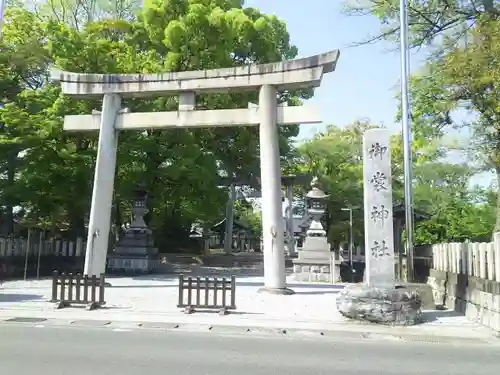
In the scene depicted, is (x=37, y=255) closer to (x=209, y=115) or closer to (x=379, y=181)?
(x=209, y=115)

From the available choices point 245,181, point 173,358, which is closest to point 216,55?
point 245,181

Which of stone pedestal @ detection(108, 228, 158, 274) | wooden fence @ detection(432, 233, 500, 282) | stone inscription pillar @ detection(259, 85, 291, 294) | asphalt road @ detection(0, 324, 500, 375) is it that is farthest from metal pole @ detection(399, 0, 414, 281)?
stone pedestal @ detection(108, 228, 158, 274)

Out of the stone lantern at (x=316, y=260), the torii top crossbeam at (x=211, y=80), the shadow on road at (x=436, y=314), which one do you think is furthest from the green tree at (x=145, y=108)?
the shadow on road at (x=436, y=314)

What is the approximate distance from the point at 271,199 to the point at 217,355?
8.34 m

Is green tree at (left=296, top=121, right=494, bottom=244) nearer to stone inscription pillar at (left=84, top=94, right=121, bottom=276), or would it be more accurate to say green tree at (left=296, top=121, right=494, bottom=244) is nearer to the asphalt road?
stone inscription pillar at (left=84, top=94, right=121, bottom=276)

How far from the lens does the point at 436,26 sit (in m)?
18.4

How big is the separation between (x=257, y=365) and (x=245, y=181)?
2356 centimetres

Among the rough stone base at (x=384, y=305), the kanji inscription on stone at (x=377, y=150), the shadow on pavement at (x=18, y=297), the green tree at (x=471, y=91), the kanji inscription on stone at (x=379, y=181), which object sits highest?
the green tree at (x=471, y=91)

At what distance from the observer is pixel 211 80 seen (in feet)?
54.4

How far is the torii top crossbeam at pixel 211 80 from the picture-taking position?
1555 centimetres

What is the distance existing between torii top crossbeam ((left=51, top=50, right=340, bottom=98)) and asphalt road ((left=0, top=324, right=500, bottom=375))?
8.94m

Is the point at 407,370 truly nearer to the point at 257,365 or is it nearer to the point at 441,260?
the point at 257,365

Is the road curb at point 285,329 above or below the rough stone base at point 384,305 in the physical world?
below

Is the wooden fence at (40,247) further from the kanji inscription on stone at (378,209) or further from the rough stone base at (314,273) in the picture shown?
the kanji inscription on stone at (378,209)
